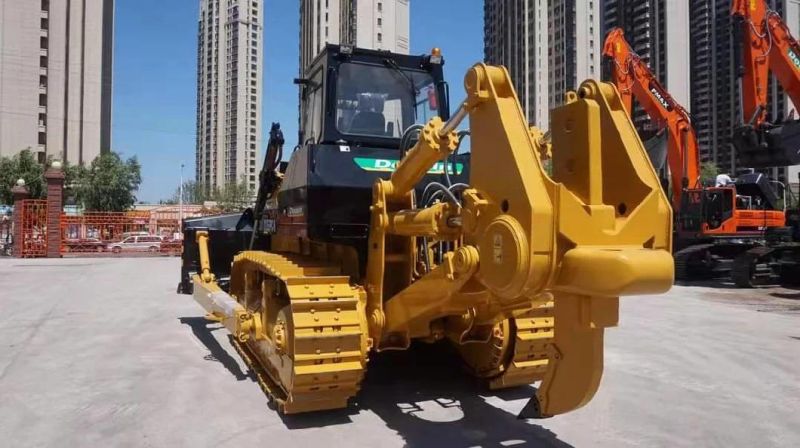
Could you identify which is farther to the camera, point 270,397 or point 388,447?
point 270,397

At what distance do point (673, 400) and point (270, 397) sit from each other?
3.39 metres

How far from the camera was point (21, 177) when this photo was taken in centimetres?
4166

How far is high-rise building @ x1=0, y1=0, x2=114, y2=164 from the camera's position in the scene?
204 ft

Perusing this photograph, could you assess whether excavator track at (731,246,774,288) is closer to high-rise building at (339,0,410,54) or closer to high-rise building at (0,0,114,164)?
high-rise building at (339,0,410,54)

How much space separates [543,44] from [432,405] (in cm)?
7262

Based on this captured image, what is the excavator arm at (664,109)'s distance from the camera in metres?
17.7

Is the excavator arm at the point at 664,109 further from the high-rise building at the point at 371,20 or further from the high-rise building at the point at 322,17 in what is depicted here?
the high-rise building at the point at 371,20

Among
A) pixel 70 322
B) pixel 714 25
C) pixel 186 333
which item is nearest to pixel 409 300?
pixel 186 333

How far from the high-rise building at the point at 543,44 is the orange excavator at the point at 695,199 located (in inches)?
2018

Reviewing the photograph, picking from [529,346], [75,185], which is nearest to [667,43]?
[75,185]

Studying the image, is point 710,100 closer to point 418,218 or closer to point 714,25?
point 714,25

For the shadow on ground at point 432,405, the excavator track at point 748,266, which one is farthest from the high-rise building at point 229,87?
the shadow on ground at point 432,405

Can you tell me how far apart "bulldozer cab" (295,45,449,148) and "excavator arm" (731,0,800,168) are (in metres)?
13.2

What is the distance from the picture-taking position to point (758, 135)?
16031 mm
